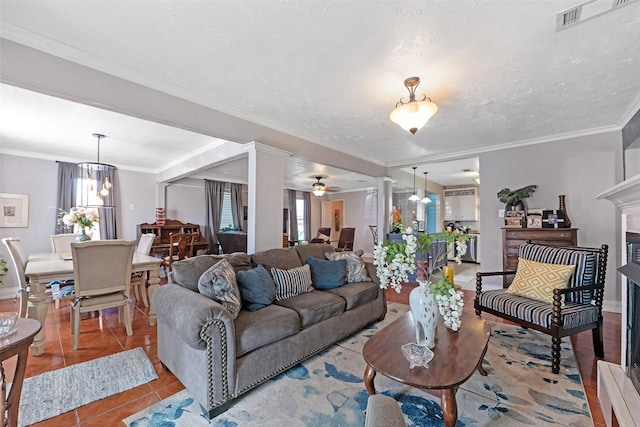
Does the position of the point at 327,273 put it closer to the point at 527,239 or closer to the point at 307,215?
the point at 527,239

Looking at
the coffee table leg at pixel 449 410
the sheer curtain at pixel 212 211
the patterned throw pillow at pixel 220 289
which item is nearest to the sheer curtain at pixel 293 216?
the sheer curtain at pixel 212 211

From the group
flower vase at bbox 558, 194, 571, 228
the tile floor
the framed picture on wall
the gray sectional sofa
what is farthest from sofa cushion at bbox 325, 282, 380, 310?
the framed picture on wall

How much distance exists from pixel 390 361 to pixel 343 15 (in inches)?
85.1

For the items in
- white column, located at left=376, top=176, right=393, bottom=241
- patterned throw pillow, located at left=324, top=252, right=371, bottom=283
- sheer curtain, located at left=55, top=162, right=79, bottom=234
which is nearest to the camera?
patterned throw pillow, located at left=324, top=252, right=371, bottom=283

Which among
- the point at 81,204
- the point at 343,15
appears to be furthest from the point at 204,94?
the point at 81,204

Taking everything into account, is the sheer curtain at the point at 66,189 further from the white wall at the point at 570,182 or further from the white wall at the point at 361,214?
the white wall at the point at 361,214

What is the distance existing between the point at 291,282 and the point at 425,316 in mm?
1340

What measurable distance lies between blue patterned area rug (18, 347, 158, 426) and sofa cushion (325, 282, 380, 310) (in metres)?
1.72

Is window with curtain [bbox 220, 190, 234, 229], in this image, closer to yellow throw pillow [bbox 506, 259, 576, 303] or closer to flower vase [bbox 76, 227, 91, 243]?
flower vase [bbox 76, 227, 91, 243]

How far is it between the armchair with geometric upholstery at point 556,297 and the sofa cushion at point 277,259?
201 centimetres

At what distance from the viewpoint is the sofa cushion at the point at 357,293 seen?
109 inches

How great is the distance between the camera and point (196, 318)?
1677mm

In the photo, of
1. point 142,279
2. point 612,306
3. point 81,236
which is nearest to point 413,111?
point 142,279

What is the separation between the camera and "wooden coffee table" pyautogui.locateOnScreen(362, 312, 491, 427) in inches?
55.2
